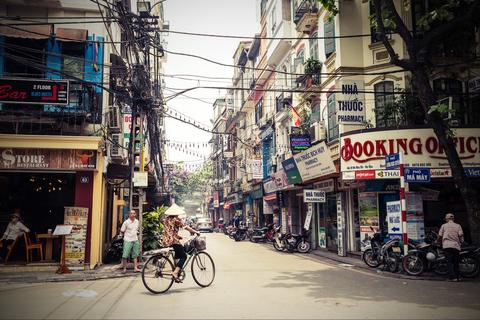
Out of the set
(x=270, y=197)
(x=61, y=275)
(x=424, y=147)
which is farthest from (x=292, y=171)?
(x=61, y=275)

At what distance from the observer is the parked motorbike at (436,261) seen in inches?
456

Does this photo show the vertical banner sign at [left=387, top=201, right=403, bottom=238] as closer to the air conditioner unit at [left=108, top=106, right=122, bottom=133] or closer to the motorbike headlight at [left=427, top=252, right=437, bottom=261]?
the motorbike headlight at [left=427, top=252, right=437, bottom=261]

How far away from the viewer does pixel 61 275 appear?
Result: 40.0 ft

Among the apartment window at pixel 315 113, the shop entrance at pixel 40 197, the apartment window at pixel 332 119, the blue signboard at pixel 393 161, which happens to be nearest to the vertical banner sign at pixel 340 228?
the apartment window at pixel 332 119

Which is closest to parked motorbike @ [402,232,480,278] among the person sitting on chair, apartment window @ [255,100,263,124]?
the person sitting on chair

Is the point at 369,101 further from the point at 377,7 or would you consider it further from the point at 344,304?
the point at 344,304

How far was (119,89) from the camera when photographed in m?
17.2

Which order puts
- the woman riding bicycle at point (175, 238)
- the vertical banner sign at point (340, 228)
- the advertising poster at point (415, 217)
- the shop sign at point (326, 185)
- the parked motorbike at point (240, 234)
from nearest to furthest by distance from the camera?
1. the woman riding bicycle at point (175, 238)
2. the advertising poster at point (415, 217)
3. the vertical banner sign at point (340, 228)
4. the shop sign at point (326, 185)
5. the parked motorbike at point (240, 234)

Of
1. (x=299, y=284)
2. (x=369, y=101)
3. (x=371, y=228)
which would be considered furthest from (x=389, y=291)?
(x=369, y=101)

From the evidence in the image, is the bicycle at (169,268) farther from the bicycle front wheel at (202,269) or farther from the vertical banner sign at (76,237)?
the vertical banner sign at (76,237)

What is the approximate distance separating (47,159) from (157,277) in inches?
266

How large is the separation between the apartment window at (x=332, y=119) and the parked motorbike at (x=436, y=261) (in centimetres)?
766

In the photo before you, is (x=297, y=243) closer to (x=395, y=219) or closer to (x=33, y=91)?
(x=395, y=219)

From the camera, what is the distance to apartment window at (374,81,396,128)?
1627cm
